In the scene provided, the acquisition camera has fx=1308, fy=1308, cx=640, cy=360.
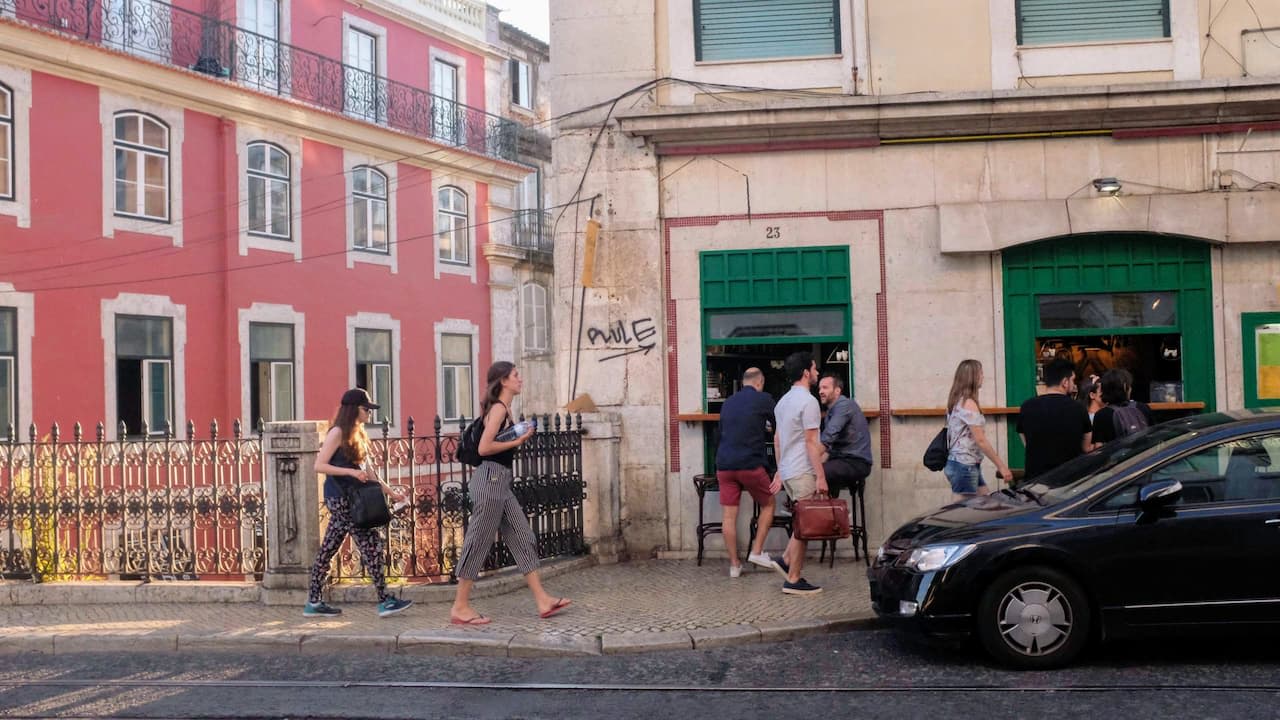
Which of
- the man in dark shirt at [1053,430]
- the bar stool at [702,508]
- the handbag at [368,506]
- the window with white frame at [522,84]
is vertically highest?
the window with white frame at [522,84]

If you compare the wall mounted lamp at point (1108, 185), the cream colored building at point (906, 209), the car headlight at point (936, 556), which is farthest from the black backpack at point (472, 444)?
the wall mounted lamp at point (1108, 185)

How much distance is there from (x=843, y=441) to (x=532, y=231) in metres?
24.0

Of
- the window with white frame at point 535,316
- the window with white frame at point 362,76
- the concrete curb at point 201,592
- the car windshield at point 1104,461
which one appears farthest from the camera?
the window with white frame at point 535,316

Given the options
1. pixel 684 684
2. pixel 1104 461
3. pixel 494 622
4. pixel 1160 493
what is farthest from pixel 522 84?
pixel 1160 493

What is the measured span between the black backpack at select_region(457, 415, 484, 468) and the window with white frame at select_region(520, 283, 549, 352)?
79.2 feet

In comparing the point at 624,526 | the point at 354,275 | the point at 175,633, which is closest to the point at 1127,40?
the point at 624,526

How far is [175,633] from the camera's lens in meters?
9.28

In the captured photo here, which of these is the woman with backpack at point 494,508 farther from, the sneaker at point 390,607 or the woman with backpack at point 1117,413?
the woman with backpack at point 1117,413

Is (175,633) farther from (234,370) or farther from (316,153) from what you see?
(316,153)

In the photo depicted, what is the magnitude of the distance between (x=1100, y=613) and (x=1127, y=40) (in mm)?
7264

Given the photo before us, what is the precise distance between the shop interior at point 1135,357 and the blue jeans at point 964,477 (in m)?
2.60

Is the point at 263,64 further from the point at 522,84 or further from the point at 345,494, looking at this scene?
the point at 345,494

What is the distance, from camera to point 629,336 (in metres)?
13.1

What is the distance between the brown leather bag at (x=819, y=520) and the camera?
1004 cm
